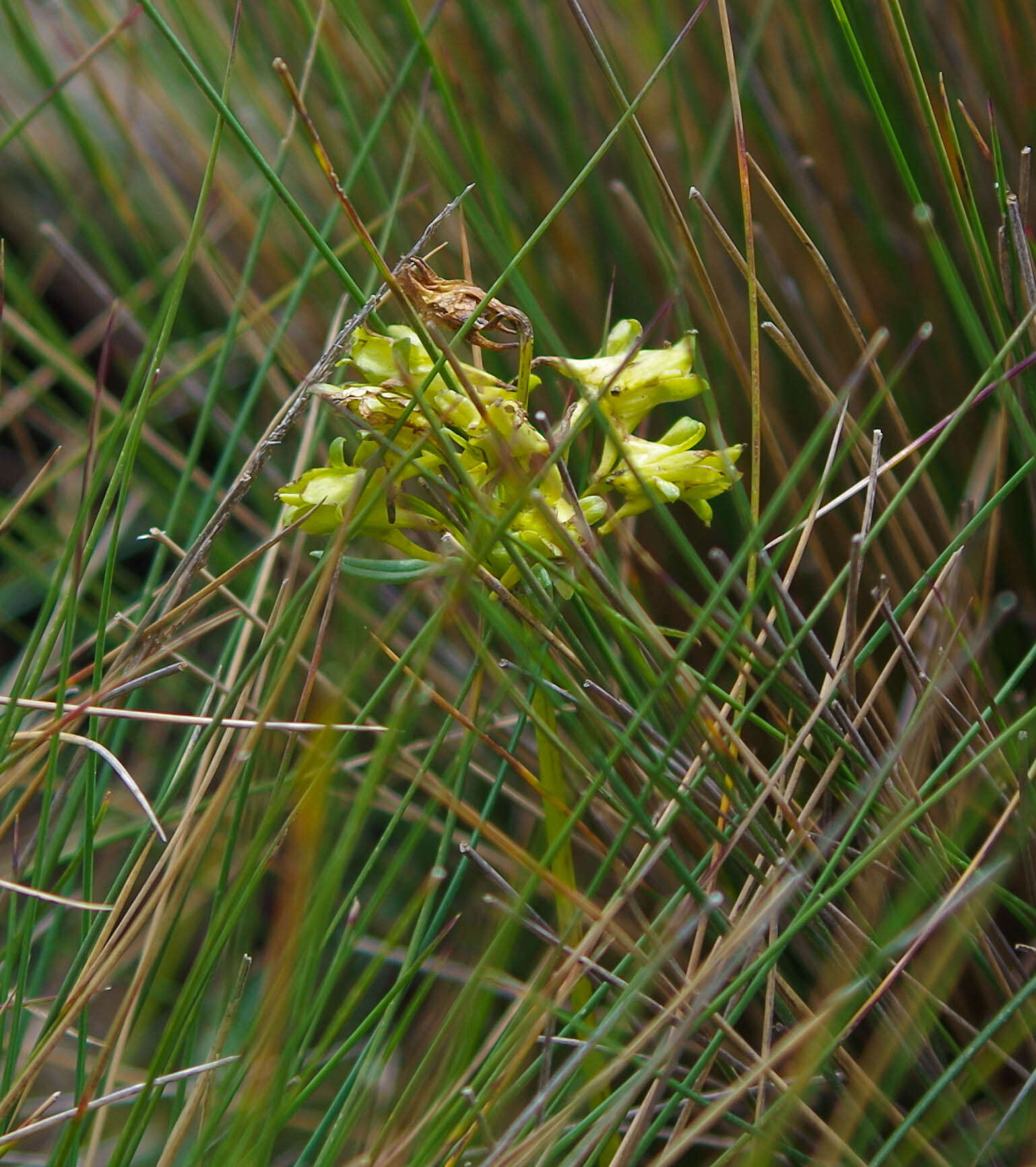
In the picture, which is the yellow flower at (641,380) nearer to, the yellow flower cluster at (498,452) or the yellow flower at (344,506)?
the yellow flower cluster at (498,452)

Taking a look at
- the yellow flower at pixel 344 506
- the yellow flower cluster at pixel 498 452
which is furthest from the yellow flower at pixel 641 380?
the yellow flower at pixel 344 506

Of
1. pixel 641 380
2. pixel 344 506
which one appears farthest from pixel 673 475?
pixel 344 506

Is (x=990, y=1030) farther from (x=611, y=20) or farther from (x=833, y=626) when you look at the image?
(x=611, y=20)

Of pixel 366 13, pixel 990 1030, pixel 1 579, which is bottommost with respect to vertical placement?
pixel 990 1030

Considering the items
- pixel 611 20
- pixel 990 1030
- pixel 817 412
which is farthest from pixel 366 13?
pixel 990 1030

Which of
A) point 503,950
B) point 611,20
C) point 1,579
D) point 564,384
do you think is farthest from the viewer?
point 1,579

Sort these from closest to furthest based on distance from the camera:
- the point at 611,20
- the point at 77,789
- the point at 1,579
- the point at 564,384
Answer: the point at 77,789, the point at 564,384, the point at 611,20, the point at 1,579

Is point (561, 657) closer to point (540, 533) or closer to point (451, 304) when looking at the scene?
point (540, 533)
